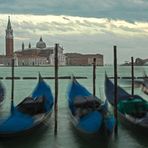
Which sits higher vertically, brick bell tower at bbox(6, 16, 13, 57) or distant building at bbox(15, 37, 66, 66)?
brick bell tower at bbox(6, 16, 13, 57)

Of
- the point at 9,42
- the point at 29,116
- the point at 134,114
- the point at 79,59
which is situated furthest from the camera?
the point at 79,59

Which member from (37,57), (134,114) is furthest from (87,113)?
(37,57)

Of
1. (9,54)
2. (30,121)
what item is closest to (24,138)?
(30,121)

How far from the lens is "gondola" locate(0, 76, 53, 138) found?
14727 millimetres

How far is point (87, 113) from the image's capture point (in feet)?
53.3

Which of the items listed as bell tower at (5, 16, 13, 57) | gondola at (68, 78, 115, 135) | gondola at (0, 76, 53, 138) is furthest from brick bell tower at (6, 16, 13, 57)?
gondola at (68, 78, 115, 135)

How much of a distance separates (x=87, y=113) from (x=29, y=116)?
2.01m

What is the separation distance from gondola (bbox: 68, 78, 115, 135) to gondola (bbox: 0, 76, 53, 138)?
1015 mm

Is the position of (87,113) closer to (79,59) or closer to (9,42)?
(79,59)

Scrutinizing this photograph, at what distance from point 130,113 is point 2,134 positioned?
5.15 meters

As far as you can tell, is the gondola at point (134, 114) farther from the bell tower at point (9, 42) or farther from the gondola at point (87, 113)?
the bell tower at point (9, 42)

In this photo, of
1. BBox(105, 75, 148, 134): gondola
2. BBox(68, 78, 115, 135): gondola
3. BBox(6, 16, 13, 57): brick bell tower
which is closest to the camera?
BBox(68, 78, 115, 135): gondola

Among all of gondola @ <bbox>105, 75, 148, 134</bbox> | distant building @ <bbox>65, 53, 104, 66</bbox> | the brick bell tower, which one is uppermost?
the brick bell tower

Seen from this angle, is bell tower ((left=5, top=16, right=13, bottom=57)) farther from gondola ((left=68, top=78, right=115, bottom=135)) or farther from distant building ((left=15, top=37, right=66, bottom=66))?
gondola ((left=68, top=78, right=115, bottom=135))
